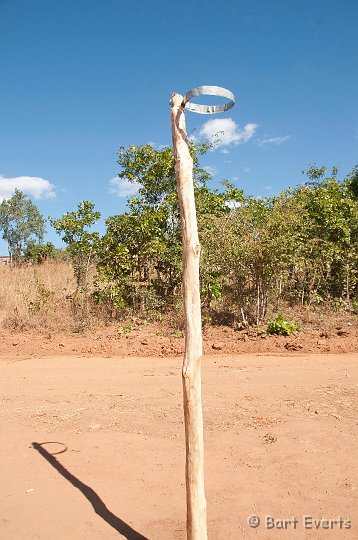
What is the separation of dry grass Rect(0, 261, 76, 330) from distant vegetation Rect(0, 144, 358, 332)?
9 cm

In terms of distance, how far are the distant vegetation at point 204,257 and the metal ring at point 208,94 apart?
6.18m

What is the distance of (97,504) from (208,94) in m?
3.04

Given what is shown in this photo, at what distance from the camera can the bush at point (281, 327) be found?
847 cm

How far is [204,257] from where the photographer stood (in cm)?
912

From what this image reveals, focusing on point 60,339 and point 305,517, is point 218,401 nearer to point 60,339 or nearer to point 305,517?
point 305,517

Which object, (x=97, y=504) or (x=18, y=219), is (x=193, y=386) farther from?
(x=18, y=219)

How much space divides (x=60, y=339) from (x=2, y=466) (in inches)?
193

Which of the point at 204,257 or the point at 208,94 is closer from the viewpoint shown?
the point at 208,94

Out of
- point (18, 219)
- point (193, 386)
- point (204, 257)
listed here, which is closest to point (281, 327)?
point (204, 257)

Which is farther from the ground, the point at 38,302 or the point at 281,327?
the point at 38,302

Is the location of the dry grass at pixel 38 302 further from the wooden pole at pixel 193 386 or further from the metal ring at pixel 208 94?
the metal ring at pixel 208 94

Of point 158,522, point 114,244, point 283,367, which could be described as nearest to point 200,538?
point 158,522

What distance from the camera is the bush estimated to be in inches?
333

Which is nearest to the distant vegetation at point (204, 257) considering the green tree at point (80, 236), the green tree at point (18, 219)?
the green tree at point (80, 236)
